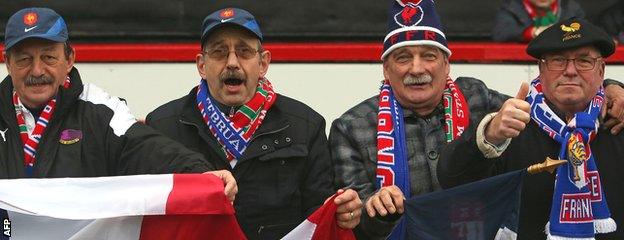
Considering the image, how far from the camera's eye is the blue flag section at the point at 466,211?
5.64 m

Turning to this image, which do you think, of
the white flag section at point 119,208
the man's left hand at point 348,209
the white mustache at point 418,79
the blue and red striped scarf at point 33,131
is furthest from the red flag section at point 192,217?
the white mustache at point 418,79

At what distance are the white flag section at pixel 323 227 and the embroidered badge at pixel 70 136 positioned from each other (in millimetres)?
927

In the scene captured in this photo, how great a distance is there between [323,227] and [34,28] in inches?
Answer: 54.6

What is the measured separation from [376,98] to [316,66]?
2.69 metres

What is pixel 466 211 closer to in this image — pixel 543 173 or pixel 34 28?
pixel 543 173

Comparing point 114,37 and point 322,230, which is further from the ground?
point 114,37

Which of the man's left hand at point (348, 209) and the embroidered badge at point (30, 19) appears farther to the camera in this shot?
the embroidered badge at point (30, 19)

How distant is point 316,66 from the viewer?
8.90m

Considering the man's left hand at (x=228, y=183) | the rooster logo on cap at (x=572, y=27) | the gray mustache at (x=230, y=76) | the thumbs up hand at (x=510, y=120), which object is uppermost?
the rooster logo on cap at (x=572, y=27)

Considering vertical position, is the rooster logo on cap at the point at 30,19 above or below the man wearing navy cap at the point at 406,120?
above

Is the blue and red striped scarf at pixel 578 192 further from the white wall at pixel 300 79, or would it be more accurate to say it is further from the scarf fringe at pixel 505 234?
the white wall at pixel 300 79

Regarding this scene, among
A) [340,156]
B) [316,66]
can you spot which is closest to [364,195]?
[340,156]

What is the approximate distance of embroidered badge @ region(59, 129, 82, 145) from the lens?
5.69 meters

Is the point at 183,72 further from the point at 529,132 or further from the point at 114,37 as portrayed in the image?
the point at 529,132
